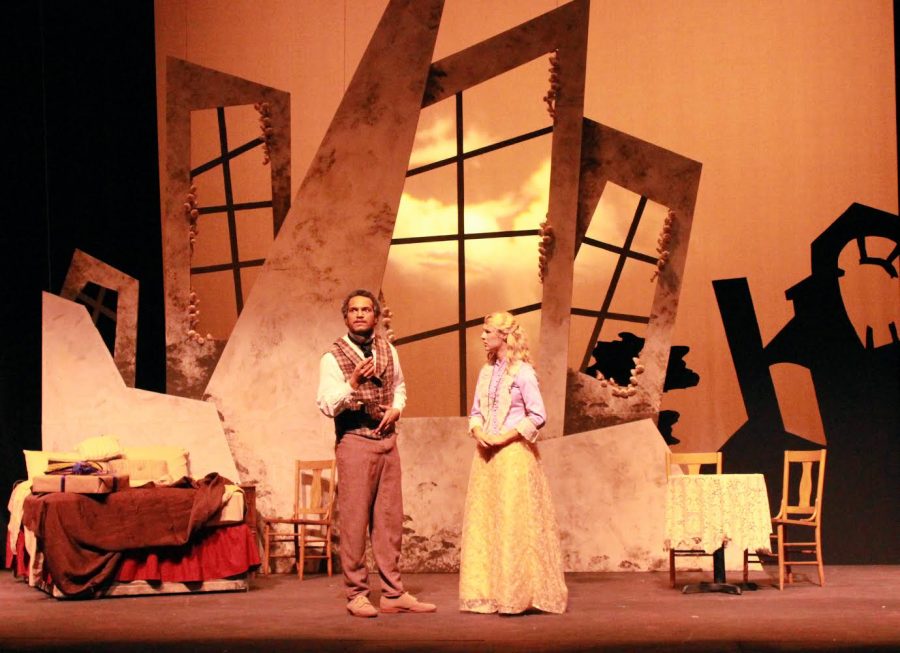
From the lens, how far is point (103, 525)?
5.68 metres

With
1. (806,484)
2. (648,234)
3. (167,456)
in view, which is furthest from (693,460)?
(167,456)

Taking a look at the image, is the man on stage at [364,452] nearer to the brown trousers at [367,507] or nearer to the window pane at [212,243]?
the brown trousers at [367,507]

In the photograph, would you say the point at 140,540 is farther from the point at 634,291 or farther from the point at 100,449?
the point at 634,291

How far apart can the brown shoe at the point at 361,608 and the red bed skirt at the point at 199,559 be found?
128cm

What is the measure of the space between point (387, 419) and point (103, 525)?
1.85 m

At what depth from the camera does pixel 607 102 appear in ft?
26.3

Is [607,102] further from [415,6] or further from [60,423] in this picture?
[60,423]

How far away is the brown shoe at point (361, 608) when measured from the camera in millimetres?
4738

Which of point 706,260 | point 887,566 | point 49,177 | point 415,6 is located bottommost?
point 887,566

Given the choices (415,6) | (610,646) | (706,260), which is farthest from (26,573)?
(706,260)

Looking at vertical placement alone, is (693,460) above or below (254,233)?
below

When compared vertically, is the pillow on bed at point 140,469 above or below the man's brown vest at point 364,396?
below

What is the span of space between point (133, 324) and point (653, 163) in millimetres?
3615

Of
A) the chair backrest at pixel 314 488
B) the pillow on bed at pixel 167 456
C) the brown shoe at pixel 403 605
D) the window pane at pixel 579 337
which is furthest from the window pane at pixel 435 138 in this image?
the brown shoe at pixel 403 605
